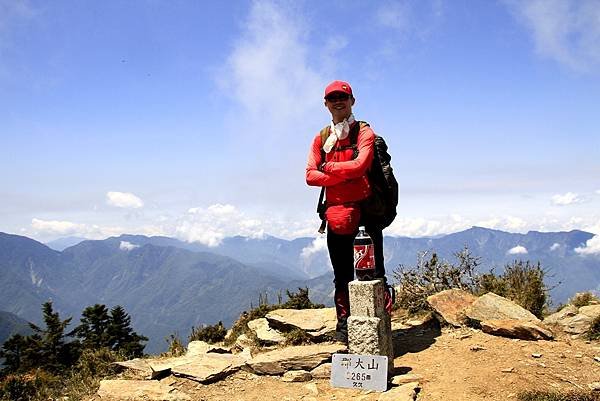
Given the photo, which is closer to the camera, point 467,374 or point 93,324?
point 467,374

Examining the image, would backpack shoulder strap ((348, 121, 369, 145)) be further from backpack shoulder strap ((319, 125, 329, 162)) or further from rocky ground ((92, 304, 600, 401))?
rocky ground ((92, 304, 600, 401))

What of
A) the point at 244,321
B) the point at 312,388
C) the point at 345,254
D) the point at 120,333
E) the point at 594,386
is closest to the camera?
the point at 594,386

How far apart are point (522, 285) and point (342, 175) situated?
19.1ft

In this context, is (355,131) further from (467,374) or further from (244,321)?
(244,321)

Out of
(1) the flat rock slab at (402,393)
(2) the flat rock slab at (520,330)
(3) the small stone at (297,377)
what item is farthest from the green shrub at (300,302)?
(1) the flat rock slab at (402,393)

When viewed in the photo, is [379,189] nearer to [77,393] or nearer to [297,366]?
[297,366]

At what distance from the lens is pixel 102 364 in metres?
7.81

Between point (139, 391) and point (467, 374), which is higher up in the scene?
point (467, 374)

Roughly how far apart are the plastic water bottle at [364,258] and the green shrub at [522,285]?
5117 mm

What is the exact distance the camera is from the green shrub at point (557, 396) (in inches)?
183

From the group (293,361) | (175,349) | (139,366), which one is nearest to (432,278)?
(293,361)

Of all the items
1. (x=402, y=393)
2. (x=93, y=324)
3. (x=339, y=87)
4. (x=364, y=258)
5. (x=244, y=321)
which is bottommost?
(x=93, y=324)

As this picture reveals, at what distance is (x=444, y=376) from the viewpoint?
5703 millimetres

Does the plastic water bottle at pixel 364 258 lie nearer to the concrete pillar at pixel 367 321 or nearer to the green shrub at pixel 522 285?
the concrete pillar at pixel 367 321
